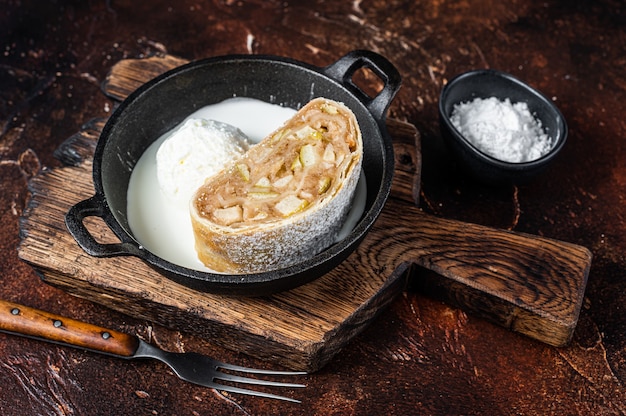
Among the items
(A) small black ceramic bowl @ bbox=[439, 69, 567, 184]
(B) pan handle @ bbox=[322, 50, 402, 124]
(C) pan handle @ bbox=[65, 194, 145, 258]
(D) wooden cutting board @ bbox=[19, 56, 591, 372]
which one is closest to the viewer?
(C) pan handle @ bbox=[65, 194, 145, 258]

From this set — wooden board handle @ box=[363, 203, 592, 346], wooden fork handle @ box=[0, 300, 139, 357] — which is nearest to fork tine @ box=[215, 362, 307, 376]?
wooden fork handle @ box=[0, 300, 139, 357]

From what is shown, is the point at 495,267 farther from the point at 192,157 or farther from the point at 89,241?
the point at 89,241

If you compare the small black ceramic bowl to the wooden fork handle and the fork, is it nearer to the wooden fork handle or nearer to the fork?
the fork

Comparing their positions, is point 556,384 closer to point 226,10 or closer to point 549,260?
point 549,260

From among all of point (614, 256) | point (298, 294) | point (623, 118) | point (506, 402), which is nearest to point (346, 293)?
point (298, 294)

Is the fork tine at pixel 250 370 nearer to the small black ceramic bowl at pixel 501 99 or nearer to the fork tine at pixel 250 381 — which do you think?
the fork tine at pixel 250 381

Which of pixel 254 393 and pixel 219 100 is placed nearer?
pixel 254 393

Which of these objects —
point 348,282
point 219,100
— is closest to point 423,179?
point 348,282
